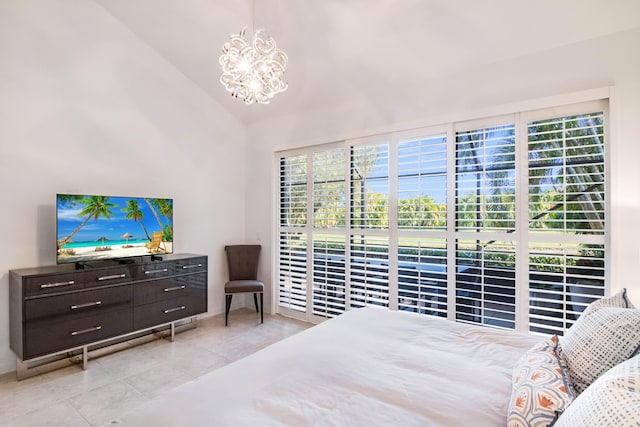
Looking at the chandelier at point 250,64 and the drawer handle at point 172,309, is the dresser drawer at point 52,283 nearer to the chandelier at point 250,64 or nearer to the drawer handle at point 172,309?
the drawer handle at point 172,309

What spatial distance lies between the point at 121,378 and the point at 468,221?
10.8 feet

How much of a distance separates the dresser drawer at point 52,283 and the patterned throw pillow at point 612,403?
3384 millimetres

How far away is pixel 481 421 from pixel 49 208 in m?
3.75

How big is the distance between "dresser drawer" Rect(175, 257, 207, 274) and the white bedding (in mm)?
2319

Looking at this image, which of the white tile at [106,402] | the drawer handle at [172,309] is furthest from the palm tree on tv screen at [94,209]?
the white tile at [106,402]

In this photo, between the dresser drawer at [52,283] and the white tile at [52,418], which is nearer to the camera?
the white tile at [52,418]

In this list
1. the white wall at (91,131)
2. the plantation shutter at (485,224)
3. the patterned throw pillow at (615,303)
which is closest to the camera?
the patterned throw pillow at (615,303)

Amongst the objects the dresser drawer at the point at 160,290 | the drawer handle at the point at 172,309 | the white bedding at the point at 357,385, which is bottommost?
the drawer handle at the point at 172,309

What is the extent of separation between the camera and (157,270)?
3.41 metres

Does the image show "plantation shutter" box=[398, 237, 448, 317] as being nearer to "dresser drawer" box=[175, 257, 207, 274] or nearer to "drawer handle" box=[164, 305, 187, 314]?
"dresser drawer" box=[175, 257, 207, 274]

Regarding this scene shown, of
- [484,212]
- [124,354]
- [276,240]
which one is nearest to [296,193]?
[276,240]

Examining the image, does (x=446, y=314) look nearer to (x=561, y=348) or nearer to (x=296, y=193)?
(x=561, y=348)

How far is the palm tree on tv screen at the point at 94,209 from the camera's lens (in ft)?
9.89

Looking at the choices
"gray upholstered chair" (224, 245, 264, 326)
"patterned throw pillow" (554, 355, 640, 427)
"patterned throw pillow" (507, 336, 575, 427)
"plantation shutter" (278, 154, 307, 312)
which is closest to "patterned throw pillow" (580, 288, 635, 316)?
"patterned throw pillow" (507, 336, 575, 427)
